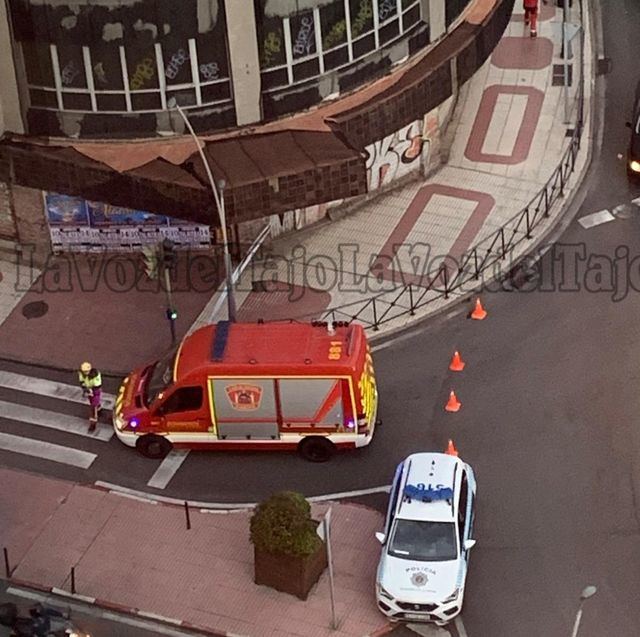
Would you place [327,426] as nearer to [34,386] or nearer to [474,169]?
[34,386]

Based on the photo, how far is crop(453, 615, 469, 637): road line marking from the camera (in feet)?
86.4

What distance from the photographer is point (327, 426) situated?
29719mm

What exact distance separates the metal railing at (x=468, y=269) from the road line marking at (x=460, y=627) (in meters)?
9.25

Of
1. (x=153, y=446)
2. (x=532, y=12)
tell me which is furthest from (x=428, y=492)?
(x=532, y=12)

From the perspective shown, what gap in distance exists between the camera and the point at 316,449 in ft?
99.0

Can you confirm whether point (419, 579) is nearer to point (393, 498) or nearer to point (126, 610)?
point (393, 498)

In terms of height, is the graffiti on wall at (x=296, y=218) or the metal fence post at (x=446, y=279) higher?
the graffiti on wall at (x=296, y=218)

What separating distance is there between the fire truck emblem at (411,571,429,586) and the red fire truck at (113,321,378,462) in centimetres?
444

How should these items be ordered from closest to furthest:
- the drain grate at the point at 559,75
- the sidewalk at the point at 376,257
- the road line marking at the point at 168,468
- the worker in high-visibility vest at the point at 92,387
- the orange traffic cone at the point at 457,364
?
the road line marking at the point at 168,468, the worker in high-visibility vest at the point at 92,387, the orange traffic cone at the point at 457,364, the sidewalk at the point at 376,257, the drain grate at the point at 559,75

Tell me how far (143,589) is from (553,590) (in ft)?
25.7

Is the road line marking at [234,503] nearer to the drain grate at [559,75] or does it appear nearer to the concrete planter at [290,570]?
the concrete planter at [290,570]

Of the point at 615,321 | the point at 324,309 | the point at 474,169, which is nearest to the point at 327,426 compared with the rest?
the point at 324,309

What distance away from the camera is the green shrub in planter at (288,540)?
2611 cm

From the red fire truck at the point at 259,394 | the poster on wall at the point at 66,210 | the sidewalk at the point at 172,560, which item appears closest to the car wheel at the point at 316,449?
the red fire truck at the point at 259,394
